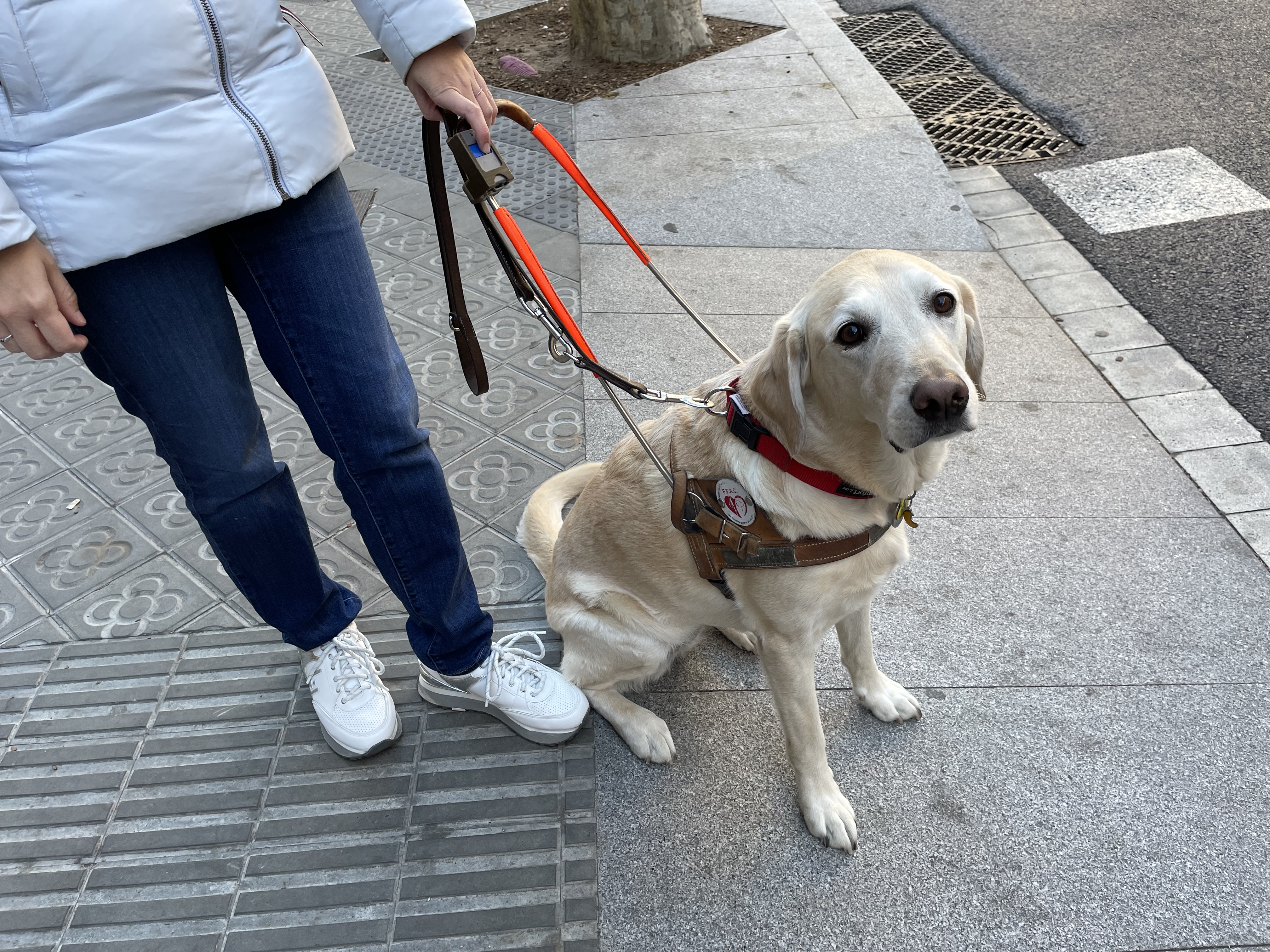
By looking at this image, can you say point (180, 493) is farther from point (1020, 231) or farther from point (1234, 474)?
point (1020, 231)

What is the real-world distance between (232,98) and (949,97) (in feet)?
17.8

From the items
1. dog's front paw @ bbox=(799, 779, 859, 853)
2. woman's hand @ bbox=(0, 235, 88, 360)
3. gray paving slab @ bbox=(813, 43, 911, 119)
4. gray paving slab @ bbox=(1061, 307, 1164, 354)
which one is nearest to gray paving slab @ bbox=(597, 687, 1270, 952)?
dog's front paw @ bbox=(799, 779, 859, 853)

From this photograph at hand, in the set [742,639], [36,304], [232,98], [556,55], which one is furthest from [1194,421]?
[556,55]

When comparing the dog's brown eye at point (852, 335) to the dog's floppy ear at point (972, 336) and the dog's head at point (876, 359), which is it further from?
the dog's floppy ear at point (972, 336)

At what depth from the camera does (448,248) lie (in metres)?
1.81

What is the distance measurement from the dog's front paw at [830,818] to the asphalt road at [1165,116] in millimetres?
2234

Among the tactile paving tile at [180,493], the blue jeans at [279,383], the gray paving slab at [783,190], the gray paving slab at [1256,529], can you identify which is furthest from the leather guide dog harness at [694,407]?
the gray paving slab at [783,190]

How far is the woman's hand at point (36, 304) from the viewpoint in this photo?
1.31 meters

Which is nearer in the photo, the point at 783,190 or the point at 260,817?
the point at 260,817

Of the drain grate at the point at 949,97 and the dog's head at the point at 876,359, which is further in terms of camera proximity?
the drain grate at the point at 949,97

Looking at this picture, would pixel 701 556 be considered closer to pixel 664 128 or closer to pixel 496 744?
pixel 496 744

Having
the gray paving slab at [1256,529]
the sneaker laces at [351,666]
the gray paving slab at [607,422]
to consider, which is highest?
the sneaker laces at [351,666]

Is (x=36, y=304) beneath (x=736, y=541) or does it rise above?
above

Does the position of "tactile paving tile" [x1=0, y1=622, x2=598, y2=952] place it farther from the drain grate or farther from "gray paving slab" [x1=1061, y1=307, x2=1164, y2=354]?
the drain grate
